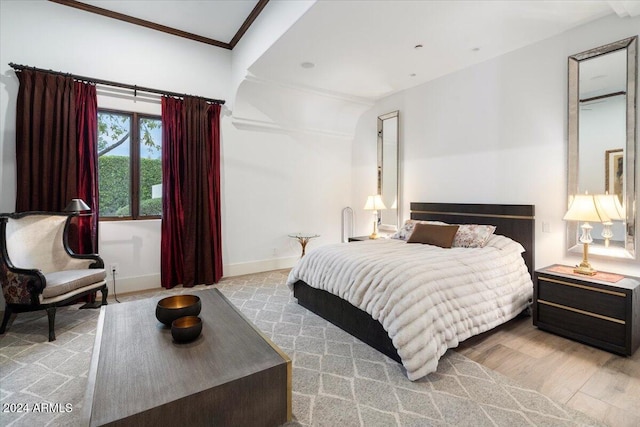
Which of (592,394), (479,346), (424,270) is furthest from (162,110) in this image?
(592,394)

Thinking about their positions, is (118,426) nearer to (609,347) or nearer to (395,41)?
(609,347)

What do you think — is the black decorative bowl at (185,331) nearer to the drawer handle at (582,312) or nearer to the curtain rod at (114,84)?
the drawer handle at (582,312)

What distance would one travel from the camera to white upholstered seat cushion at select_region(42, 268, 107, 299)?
8.81 feet

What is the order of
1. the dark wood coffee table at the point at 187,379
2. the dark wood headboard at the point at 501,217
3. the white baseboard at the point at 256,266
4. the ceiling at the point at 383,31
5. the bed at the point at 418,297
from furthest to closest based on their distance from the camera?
1. the white baseboard at the point at 256,266
2. the dark wood headboard at the point at 501,217
3. the ceiling at the point at 383,31
4. the bed at the point at 418,297
5. the dark wood coffee table at the point at 187,379

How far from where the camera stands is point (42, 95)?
3322 millimetres

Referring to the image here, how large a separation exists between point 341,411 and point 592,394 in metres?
1.57

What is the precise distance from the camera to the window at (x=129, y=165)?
388cm

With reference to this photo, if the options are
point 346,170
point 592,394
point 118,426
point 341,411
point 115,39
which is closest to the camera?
point 118,426

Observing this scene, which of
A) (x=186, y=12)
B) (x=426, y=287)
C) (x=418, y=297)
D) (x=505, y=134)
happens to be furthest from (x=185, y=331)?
(x=505, y=134)

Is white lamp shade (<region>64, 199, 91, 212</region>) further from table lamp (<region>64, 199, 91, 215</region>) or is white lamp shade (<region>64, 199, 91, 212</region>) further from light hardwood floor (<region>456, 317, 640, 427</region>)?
light hardwood floor (<region>456, 317, 640, 427</region>)

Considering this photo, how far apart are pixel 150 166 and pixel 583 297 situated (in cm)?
490

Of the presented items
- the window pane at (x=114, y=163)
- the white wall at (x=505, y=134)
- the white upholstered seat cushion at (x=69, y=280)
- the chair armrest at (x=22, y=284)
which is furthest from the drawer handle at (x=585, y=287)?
the window pane at (x=114, y=163)

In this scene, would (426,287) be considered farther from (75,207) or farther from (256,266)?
(75,207)

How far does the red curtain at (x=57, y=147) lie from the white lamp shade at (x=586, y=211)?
488cm
